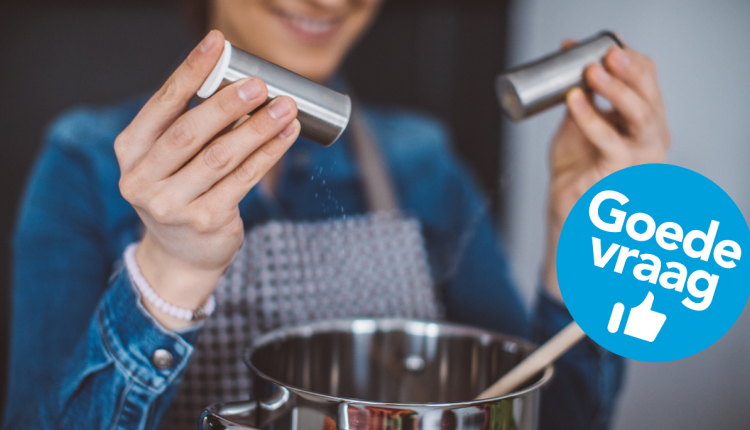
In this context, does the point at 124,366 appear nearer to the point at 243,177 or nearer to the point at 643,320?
the point at 243,177

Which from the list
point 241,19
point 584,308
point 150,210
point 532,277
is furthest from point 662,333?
point 532,277

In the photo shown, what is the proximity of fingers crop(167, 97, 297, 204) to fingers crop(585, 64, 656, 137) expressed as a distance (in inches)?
9.6

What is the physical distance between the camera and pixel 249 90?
12.1 inches

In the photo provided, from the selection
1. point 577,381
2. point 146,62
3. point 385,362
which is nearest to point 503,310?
point 577,381

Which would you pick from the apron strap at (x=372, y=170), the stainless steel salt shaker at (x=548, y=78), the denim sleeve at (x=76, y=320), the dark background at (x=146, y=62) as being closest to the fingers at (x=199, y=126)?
the denim sleeve at (x=76, y=320)

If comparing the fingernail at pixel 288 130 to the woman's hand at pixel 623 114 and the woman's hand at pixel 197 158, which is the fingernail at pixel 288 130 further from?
the woman's hand at pixel 623 114

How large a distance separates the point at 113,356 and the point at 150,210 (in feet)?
0.40

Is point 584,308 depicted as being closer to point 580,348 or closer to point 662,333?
point 662,333

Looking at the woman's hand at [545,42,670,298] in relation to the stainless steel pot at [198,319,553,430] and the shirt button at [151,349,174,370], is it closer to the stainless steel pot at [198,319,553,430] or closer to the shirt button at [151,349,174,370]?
the stainless steel pot at [198,319,553,430]

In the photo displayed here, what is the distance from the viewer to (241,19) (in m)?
0.66

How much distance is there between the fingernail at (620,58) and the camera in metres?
0.42

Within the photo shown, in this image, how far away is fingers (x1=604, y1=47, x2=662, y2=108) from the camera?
1.38ft

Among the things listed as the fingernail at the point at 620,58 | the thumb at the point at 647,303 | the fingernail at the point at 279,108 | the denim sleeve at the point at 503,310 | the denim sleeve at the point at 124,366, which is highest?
the fingernail at the point at 620,58

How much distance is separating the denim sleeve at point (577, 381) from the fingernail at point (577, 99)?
7.4 inches
